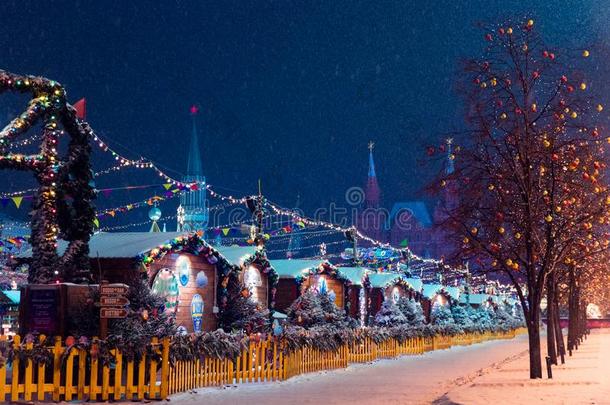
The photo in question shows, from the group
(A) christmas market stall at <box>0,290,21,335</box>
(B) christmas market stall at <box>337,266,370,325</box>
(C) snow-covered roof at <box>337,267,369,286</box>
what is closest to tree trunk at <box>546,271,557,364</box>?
(C) snow-covered roof at <box>337,267,369,286</box>

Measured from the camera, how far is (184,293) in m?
28.4

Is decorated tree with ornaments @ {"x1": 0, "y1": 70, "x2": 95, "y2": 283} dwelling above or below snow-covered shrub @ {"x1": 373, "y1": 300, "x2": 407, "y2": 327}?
above

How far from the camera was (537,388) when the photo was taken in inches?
761

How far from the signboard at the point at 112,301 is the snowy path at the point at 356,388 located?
2425 mm

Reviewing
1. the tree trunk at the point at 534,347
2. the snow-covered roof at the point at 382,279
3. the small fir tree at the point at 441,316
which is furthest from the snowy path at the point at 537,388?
the small fir tree at the point at 441,316

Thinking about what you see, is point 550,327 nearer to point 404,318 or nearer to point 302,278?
point 302,278

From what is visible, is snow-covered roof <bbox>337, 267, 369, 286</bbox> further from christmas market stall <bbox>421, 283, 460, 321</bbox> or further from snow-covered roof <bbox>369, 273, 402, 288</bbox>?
christmas market stall <bbox>421, 283, 460, 321</bbox>

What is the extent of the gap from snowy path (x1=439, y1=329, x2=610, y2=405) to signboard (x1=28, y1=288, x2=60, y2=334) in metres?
8.82

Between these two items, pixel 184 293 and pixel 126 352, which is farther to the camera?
pixel 184 293

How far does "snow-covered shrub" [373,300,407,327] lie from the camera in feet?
139

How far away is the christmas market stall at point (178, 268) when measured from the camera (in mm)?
25250

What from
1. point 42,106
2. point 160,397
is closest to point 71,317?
point 160,397

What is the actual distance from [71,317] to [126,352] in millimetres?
1813

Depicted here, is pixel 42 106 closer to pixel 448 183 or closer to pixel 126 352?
pixel 126 352
